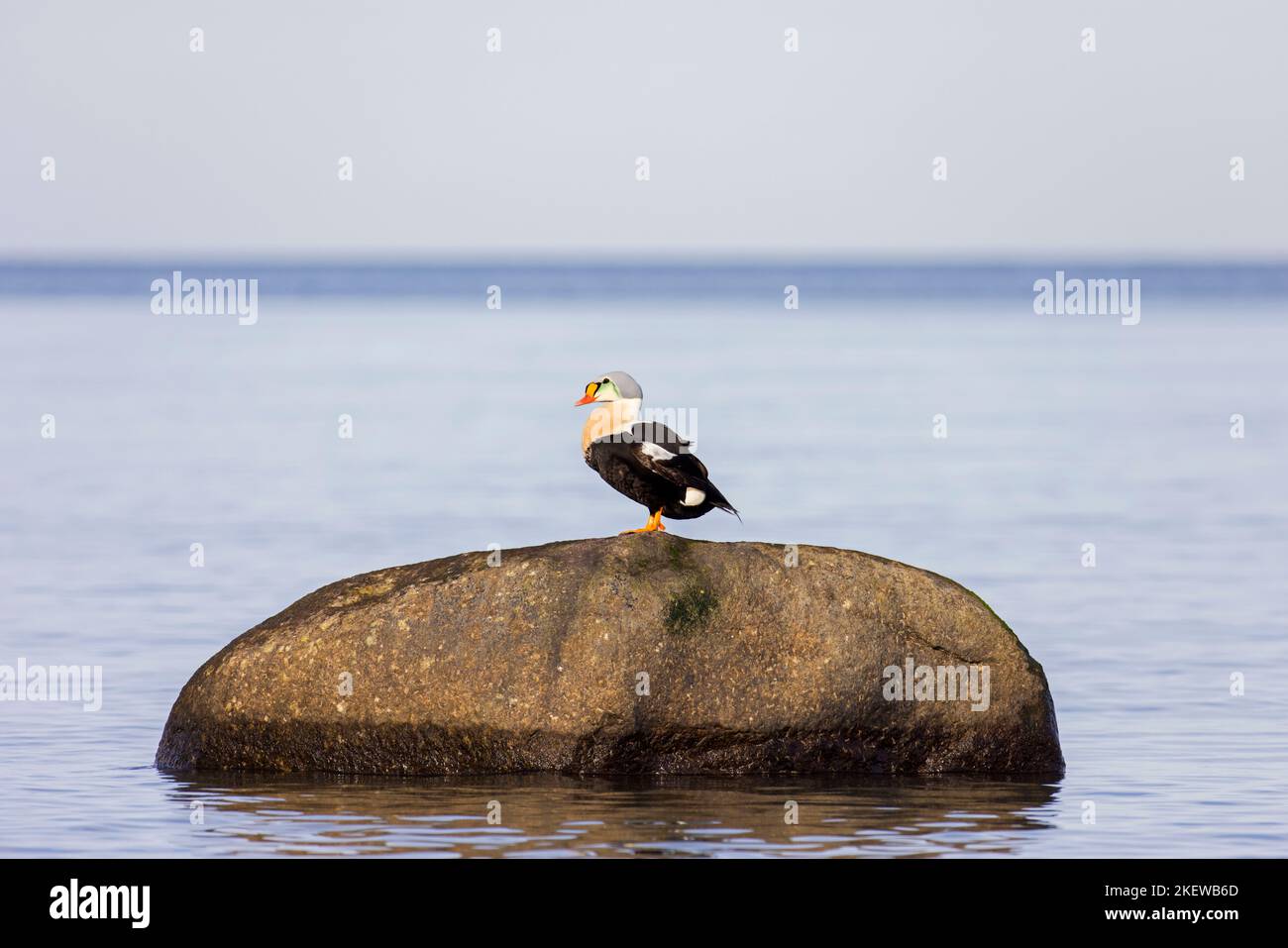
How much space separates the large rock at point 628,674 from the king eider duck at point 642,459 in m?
0.35

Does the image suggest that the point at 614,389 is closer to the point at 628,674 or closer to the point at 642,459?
the point at 642,459

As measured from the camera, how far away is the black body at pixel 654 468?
522 inches

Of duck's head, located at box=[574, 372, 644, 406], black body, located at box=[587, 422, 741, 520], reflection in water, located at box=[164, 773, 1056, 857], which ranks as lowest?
reflection in water, located at box=[164, 773, 1056, 857]

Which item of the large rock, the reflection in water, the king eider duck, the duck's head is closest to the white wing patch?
the king eider duck

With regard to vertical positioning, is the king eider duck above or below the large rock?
above

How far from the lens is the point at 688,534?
932 inches

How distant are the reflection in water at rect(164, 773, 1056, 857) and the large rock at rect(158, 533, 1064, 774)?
189 mm

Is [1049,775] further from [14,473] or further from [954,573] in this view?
[14,473]

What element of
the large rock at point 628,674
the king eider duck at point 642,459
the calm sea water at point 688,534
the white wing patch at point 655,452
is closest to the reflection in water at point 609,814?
the calm sea water at point 688,534

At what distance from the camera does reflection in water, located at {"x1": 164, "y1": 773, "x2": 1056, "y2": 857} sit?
11117 millimetres

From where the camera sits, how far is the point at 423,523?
24484 millimetres

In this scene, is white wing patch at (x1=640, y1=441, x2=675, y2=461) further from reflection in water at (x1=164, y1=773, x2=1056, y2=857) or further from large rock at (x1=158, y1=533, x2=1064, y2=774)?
reflection in water at (x1=164, y1=773, x2=1056, y2=857)

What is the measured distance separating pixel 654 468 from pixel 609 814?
2.39 m
